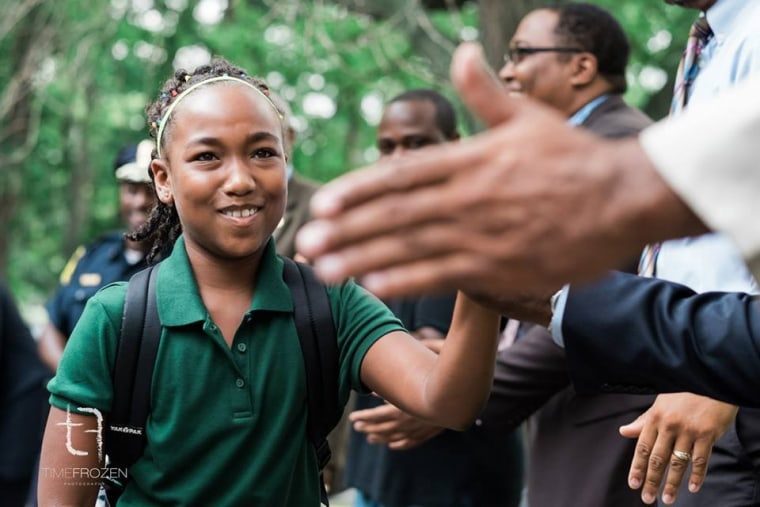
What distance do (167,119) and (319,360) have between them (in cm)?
83

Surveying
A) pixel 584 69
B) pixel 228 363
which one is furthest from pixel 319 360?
pixel 584 69

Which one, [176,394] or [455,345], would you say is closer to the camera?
[455,345]

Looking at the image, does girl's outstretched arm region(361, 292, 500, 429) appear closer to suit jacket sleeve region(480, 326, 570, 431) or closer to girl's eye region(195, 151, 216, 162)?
girl's eye region(195, 151, 216, 162)

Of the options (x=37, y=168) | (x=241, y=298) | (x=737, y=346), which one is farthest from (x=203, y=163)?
(x=37, y=168)

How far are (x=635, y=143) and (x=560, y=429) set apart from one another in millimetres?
2606

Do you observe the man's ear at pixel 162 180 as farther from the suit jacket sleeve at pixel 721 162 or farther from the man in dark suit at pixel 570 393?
the suit jacket sleeve at pixel 721 162

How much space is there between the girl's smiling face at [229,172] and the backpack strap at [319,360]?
213mm

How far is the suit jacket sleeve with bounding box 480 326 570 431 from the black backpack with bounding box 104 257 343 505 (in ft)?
3.93

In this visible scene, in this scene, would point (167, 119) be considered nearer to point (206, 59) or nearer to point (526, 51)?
point (526, 51)

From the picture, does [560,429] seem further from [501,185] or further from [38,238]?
[38,238]

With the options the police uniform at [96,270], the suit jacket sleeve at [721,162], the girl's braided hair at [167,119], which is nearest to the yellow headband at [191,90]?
the girl's braided hair at [167,119]

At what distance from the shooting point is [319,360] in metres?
2.82

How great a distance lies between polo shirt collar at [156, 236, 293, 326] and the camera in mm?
2820

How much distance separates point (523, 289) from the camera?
60.9 inches
